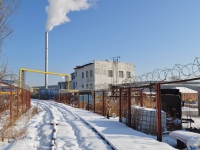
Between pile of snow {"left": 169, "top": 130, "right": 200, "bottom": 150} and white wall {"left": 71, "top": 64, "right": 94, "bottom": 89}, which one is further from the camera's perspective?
white wall {"left": 71, "top": 64, "right": 94, "bottom": 89}

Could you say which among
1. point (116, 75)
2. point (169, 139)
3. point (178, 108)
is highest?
point (116, 75)

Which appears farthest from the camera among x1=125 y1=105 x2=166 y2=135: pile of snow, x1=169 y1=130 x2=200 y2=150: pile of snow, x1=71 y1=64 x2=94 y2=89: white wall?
x1=71 y1=64 x2=94 y2=89: white wall

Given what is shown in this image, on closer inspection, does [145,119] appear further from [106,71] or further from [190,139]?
[106,71]

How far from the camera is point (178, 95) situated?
11.0m

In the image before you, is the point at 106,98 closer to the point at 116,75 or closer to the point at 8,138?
the point at 8,138

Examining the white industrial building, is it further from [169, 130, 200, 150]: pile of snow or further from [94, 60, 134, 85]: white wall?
[169, 130, 200, 150]: pile of snow

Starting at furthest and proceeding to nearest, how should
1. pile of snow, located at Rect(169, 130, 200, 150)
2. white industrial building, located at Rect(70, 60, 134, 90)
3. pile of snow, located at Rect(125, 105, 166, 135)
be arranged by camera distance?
white industrial building, located at Rect(70, 60, 134, 90)
pile of snow, located at Rect(125, 105, 166, 135)
pile of snow, located at Rect(169, 130, 200, 150)

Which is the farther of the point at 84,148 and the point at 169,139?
the point at 169,139

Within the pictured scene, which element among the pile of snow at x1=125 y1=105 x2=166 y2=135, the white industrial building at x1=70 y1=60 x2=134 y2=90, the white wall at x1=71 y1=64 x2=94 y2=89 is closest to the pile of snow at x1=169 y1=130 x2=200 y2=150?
the pile of snow at x1=125 y1=105 x2=166 y2=135

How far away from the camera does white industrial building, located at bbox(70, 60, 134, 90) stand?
5150cm

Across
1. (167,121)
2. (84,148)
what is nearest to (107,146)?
(84,148)

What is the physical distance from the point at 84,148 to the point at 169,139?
3.56 metres

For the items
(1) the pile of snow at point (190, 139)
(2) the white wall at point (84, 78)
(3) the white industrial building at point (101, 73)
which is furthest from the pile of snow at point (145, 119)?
(2) the white wall at point (84, 78)

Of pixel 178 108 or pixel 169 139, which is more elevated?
pixel 178 108
